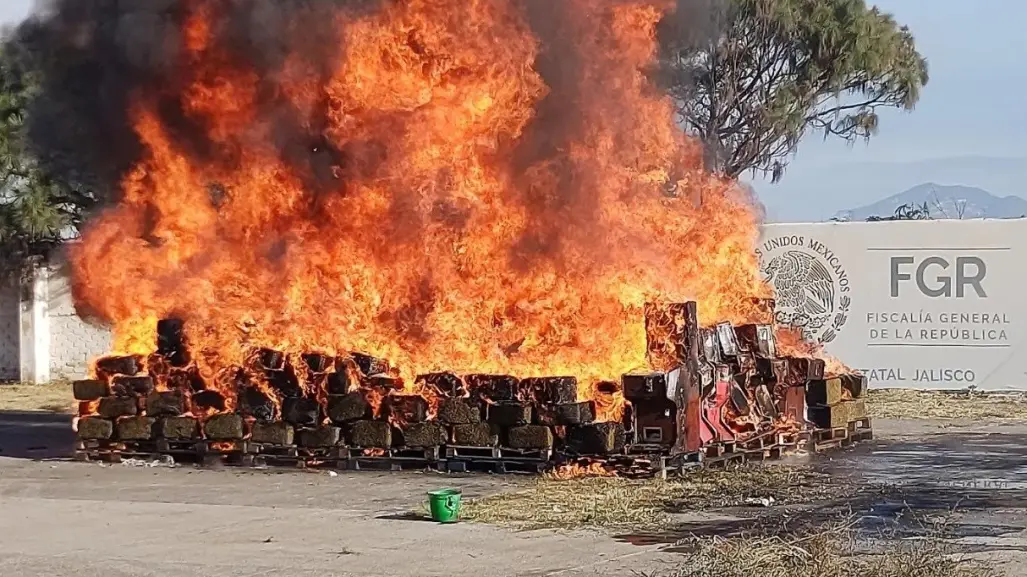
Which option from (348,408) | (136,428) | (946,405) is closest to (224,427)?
(136,428)

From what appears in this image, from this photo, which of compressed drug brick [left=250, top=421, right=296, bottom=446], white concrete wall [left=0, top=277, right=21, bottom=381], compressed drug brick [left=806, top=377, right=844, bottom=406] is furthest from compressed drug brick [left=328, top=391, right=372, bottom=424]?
white concrete wall [left=0, top=277, right=21, bottom=381]

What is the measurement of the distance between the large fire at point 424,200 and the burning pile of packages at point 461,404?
1.06 ft

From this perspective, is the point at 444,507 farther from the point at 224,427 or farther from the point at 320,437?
the point at 224,427

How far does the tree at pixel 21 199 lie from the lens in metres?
27.6

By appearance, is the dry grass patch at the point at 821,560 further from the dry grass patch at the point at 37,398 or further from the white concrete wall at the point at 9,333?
the white concrete wall at the point at 9,333

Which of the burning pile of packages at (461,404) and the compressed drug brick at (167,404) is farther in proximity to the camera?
the compressed drug brick at (167,404)

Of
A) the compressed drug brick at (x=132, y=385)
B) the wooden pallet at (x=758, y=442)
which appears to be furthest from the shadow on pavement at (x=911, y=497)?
the compressed drug brick at (x=132, y=385)

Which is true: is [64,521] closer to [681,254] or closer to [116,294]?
[116,294]

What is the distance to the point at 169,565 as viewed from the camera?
993cm

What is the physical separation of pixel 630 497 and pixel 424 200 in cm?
463

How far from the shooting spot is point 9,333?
101 ft

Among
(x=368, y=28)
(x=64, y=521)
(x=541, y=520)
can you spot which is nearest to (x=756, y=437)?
(x=541, y=520)

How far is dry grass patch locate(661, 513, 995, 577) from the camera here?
8219mm

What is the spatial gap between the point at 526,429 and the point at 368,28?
4.90m
